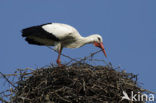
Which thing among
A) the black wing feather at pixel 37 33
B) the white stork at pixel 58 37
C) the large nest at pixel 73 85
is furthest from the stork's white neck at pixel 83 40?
the large nest at pixel 73 85

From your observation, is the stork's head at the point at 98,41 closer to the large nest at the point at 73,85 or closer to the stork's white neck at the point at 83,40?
the stork's white neck at the point at 83,40

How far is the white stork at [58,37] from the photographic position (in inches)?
291

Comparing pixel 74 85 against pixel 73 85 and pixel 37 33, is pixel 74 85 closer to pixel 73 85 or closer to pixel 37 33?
pixel 73 85

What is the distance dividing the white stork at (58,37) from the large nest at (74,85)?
1.35 meters

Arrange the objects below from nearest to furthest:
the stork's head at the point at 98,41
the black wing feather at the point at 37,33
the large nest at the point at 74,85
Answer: the large nest at the point at 74,85, the black wing feather at the point at 37,33, the stork's head at the point at 98,41

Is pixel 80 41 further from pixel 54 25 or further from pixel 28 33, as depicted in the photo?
pixel 28 33

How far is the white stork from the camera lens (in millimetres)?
7398

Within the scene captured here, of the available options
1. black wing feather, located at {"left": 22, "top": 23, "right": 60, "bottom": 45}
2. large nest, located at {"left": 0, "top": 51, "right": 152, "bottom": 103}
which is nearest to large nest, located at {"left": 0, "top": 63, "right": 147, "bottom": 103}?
large nest, located at {"left": 0, "top": 51, "right": 152, "bottom": 103}

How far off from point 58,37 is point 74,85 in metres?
2.00

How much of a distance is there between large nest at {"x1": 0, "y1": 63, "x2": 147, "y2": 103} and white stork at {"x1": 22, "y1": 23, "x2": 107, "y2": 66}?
1.35 meters

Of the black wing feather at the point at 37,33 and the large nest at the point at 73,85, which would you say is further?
the black wing feather at the point at 37,33

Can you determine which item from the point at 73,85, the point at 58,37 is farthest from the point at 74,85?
the point at 58,37

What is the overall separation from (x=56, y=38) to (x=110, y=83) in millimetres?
2041

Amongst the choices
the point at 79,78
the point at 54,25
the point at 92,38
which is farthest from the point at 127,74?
the point at 54,25
